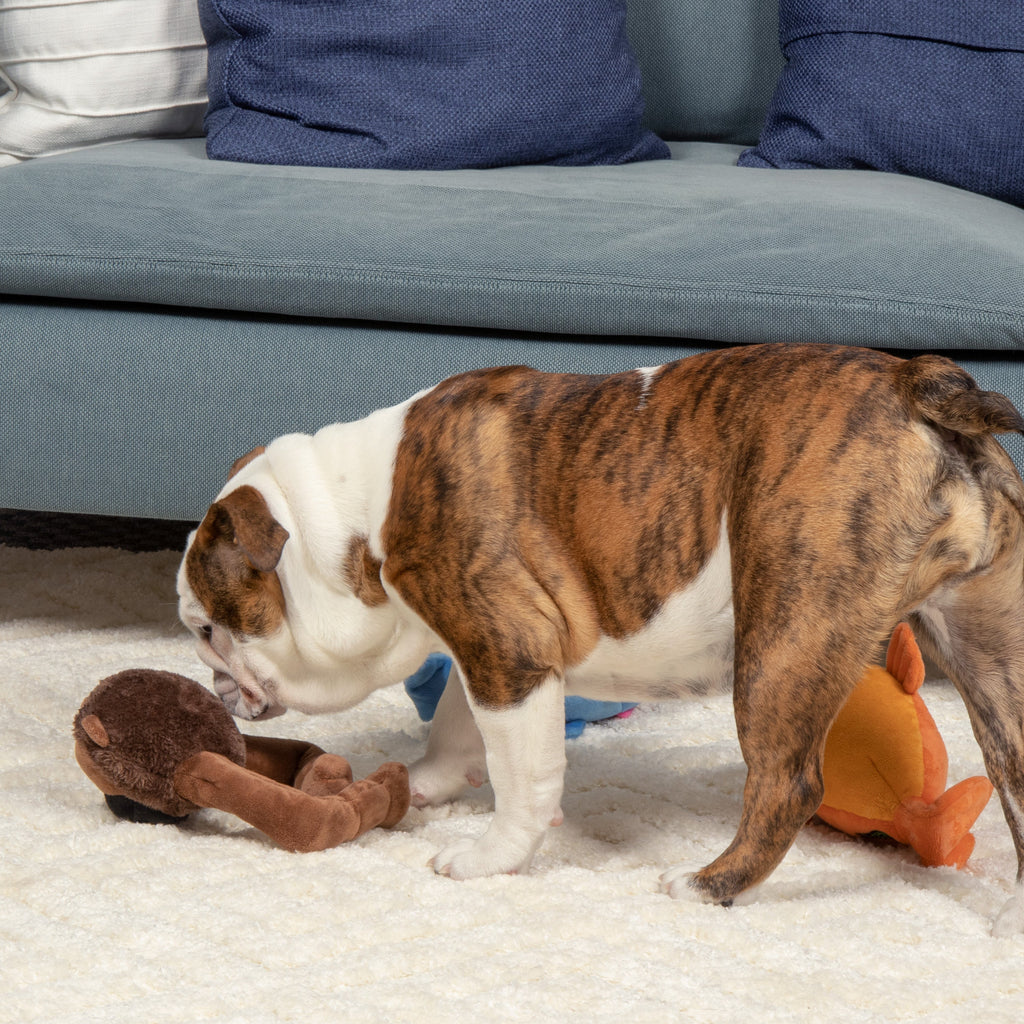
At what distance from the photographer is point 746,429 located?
4.17 feet

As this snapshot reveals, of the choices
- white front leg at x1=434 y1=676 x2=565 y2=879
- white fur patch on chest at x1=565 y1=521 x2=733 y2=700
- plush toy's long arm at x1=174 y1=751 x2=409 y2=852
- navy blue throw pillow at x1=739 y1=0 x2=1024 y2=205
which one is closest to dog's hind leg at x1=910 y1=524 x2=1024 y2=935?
white fur patch on chest at x1=565 y1=521 x2=733 y2=700

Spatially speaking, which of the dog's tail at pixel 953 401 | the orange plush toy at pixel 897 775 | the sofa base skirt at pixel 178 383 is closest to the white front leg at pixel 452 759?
the orange plush toy at pixel 897 775

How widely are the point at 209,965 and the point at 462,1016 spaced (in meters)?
0.25

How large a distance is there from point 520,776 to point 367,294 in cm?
86

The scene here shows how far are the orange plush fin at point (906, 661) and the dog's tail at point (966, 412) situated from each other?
12.9 inches

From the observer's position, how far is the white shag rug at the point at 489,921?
1.07 metres

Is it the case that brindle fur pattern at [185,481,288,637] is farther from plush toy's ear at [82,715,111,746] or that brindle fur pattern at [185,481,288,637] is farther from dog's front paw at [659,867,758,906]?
dog's front paw at [659,867,758,906]

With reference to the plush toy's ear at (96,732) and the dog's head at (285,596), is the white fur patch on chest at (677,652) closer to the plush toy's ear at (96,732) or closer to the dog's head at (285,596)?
the dog's head at (285,596)

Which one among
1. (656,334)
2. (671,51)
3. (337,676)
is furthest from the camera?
(671,51)

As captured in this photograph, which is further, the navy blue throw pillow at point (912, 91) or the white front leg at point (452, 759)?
the navy blue throw pillow at point (912, 91)

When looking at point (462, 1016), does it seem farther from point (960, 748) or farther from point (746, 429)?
point (960, 748)

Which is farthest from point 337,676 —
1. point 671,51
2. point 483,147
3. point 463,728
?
point 671,51

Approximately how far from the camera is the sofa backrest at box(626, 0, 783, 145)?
9.39 ft

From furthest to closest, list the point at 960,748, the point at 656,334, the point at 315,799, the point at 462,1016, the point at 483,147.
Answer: the point at 483,147
the point at 656,334
the point at 960,748
the point at 315,799
the point at 462,1016
